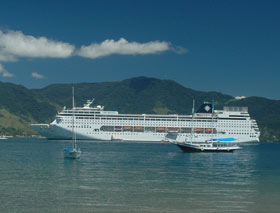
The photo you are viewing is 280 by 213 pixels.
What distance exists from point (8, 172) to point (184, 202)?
24038mm

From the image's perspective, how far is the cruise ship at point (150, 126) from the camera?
158 meters

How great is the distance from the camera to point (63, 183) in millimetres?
38344

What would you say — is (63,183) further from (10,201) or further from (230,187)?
(230,187)

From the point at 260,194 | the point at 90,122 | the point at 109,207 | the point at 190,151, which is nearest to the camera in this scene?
the point at 109,207

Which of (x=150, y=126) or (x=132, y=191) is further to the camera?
(x=150, y=126)

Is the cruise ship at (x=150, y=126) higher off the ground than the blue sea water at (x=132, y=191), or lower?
higher

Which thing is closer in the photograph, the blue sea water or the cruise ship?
the blue sea water

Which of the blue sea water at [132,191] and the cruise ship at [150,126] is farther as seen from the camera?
the cruise ship at [150,126]

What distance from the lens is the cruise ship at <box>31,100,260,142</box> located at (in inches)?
6201

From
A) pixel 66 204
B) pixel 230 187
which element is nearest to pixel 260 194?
pixel 230 187

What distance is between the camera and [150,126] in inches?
6437

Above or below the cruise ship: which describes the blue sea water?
below

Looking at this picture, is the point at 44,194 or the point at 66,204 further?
the point at 44,194

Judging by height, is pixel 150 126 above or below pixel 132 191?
above
